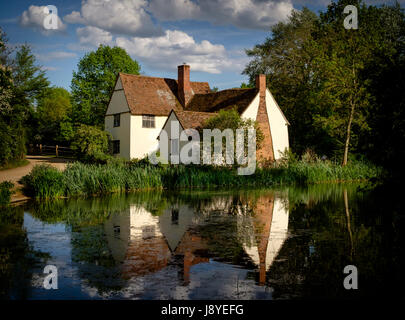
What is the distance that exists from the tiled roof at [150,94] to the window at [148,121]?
24.9 inches

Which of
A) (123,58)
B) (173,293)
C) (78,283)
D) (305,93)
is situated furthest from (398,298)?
(123,58)

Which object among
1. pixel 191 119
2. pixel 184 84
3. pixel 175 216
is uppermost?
pixel 184 84

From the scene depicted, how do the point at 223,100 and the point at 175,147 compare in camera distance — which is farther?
the point at 223,100

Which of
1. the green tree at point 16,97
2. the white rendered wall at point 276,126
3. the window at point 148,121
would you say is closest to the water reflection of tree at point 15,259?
the green tree at point 16,97

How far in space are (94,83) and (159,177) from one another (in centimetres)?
3306

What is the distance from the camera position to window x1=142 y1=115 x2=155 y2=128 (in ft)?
141

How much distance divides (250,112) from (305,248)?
30601 millimetres

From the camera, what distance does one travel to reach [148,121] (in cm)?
4319

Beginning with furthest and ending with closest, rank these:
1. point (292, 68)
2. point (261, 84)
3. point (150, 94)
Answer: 1. point (292, 68)
2. point (150, 94)
3. point (261, 84)

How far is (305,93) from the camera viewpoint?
45.0 m

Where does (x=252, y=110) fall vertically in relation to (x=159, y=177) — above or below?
above

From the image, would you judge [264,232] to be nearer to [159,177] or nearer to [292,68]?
[159,177]

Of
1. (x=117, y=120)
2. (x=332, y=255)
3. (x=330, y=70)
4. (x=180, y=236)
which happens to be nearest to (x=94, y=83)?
(x=117, y=120)
